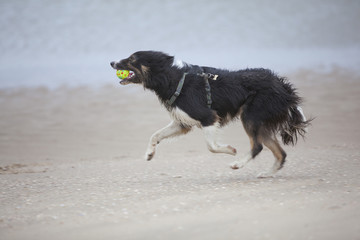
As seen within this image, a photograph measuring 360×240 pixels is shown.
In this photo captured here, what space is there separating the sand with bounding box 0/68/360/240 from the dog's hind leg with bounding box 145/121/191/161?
16.7 inches

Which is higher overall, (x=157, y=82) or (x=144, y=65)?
(x=144, y=65)

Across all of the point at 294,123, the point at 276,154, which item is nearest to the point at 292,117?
the point at 294,123

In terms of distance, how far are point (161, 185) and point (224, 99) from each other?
136 centimetres

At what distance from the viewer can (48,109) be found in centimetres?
1492

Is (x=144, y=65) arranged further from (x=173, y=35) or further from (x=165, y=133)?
(x=173, y=35)

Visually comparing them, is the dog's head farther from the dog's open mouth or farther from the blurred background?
the blurred background

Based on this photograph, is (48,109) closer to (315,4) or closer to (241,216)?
(241,216)

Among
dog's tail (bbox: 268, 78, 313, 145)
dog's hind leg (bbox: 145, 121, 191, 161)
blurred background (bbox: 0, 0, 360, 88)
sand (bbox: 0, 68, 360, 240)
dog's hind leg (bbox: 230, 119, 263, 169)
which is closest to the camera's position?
sand (bbox: 0, 68, 360, 240)

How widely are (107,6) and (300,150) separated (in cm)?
2419

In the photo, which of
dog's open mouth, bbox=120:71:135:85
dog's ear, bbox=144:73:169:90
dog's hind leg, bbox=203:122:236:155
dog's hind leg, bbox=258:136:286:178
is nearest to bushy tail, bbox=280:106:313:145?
dog's hind leg, bbox=258:136:286:178

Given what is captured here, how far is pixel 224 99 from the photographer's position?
6.25 metres

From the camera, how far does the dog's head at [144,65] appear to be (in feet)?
21.0

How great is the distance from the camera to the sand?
424cm

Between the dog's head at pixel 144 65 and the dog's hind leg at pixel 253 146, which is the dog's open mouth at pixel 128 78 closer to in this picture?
the dog's head at pixel 144 65
